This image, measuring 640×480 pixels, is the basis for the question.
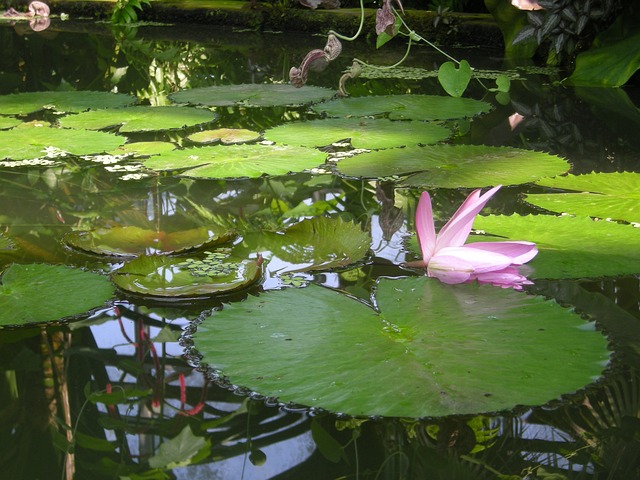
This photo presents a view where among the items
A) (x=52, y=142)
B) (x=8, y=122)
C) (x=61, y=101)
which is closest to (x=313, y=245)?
(x=52, y=142)

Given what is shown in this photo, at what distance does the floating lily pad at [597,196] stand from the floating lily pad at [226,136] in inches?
37.9

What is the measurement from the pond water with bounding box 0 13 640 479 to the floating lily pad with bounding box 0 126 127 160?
1 cm

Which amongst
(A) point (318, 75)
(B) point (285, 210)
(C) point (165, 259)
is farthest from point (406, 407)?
(A) point (318, 75)

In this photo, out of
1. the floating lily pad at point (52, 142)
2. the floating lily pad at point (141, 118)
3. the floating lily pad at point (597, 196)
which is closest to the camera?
the floating lily pad at point (597, 196)

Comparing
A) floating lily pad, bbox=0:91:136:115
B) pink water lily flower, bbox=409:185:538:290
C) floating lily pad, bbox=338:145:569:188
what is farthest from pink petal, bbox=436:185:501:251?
floating lily pad, bbox=0:91:136:115

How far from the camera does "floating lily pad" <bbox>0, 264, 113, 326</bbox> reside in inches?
50.9

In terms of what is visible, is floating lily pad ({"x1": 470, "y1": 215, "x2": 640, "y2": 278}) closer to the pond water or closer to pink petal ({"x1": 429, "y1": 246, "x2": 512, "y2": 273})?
the pond water

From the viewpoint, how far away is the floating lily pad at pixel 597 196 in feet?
5.70

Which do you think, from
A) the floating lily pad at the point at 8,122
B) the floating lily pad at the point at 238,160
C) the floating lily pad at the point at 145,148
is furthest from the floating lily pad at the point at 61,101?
the floating lily pad at the point at 238,160

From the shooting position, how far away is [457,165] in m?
2.16

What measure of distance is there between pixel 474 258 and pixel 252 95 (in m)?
2.19

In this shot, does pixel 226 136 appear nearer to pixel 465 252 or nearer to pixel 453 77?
pixel 453 77

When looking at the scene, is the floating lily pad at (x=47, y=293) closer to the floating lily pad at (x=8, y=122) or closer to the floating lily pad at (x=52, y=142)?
the floating lily pad at (x=52, y=142)

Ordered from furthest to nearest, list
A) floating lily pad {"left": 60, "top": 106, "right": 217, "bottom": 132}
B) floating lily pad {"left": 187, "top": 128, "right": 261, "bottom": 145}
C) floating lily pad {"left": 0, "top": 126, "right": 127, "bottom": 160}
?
floating lily pad {"left": 60, "top": 106, "right": 217, "bottom": 132}
floating lily pad {"left": 187, "top": 128, "right": 261, "bottom": 145}
floating lily pad {"left": 0, "top": 126, "right": 127, "bottom": 160}
